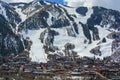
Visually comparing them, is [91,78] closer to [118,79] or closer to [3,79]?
[118,79]

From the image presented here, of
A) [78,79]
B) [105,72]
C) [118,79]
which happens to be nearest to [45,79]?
[78,79]

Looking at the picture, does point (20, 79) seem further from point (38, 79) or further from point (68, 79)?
point (68, 79)

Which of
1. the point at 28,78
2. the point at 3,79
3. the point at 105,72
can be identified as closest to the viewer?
the point at 3,79

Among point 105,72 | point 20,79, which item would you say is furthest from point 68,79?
point 105,72

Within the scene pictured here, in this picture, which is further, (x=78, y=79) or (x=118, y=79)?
(x=118, y=79)

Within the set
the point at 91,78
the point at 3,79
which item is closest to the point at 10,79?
the point at 3,79

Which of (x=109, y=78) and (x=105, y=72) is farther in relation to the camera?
(x=105, y=72)

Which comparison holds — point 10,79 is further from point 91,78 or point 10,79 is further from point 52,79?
point 91,78

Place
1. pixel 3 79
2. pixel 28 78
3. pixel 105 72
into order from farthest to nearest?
pixel 105 72 → pixel 28 78 → pixel 3 79
